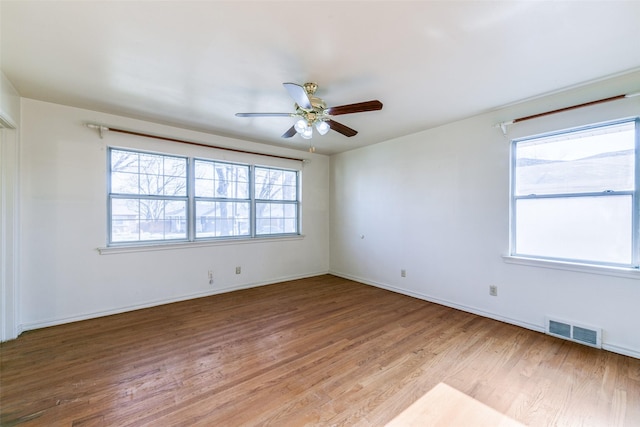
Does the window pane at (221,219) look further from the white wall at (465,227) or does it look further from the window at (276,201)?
the white wall at (465,227)

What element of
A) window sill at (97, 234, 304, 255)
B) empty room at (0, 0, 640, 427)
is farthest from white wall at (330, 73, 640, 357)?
window sill at (97, 234, 304, 255)

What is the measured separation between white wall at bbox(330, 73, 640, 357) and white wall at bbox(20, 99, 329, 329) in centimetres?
277

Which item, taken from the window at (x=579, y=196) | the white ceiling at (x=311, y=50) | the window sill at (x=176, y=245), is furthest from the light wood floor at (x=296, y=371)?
the white ceiling at (x=311, y=50)

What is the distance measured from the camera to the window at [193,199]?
11.5ft

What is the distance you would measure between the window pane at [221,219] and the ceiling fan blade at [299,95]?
Result: 2634 mm

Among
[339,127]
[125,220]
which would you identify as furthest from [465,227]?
[125,220]

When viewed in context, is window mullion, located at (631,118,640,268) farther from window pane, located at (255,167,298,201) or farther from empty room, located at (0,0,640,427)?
window pane, located at (255,167,298,201)

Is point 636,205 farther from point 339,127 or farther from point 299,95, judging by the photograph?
point 299,95

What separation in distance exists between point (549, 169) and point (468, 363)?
88.7 inches

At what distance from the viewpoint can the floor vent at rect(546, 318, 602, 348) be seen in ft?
8.12

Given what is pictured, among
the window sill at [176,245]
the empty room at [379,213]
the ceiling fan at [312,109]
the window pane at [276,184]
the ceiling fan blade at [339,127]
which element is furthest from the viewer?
the window pane at [276,184]

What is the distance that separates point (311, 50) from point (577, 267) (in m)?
3.27

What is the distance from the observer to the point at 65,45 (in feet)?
6.42

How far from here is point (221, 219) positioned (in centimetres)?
436
